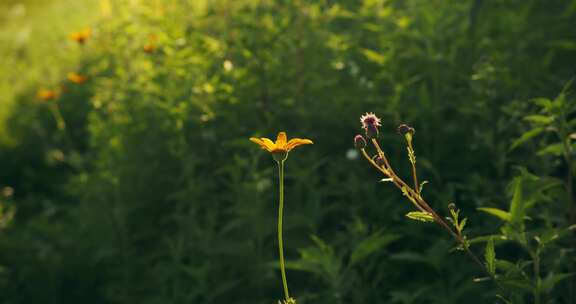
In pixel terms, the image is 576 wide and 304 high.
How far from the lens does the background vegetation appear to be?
2324mm

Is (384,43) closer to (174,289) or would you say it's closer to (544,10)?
(544,10)

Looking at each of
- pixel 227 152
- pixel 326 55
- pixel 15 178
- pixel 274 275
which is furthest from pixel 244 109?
pixel 15 178

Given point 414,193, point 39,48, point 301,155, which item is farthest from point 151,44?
point 39,48

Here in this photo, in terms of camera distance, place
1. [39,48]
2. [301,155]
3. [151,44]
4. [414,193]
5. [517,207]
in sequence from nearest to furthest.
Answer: [414,193]
[517,207]
[301,155]
[151,44]
[39,48]

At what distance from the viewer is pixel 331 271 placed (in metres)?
1.96

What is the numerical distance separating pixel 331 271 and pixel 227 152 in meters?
1.06

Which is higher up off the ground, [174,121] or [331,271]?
[174,121]

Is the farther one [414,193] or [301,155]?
[301,155]

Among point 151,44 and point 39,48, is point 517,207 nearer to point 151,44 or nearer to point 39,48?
point 151,44

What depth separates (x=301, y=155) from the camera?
9.07 feet

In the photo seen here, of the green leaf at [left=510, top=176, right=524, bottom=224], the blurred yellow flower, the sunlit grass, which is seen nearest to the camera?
the green leaf at [left=510, top=176, right=524, bottom=224]

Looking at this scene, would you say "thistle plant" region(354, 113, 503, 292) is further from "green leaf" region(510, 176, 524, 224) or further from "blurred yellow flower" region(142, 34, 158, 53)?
"blurred yellow flower" region(142, 34, 158, 53)

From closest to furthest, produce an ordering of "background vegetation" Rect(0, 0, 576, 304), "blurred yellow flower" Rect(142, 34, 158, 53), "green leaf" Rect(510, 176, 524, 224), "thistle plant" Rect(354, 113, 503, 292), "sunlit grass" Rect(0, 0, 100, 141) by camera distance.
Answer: "thistle plant" Rect(354, 113, 503, 292)
"green leaf" Rect(510, 176, 524, 224)
"background vegetation" Rect(0, 0, 576, 304)
"blurred yellow flower" Rect(142, 34, 158, 53)
"sunlit grass" Rect(0, 0, 100, 141)

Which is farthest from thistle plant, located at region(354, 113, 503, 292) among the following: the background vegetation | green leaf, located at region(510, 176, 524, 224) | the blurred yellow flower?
the blurred yellow flower
